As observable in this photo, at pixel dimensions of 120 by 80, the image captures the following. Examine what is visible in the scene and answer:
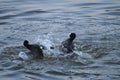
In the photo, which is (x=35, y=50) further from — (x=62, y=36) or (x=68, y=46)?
(x=62, y=36)

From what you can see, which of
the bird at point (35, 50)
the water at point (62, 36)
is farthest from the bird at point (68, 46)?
the bird at point (35, 50)

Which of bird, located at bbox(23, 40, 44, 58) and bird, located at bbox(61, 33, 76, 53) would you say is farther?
bird, located at bbox(61, 33, 76, 53)

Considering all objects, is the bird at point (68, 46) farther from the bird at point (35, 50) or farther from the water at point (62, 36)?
the bird at point (35, 50)

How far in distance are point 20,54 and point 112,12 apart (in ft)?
21.4

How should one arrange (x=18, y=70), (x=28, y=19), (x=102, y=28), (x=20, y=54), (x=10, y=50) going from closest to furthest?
(x=18, y=70)
(x=20, y=54)
(x=10, y=50)
(x=102, y=28)
(x=28, y=19)

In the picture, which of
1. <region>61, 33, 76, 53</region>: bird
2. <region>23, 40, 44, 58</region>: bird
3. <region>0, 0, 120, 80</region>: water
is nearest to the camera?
<region>0, 0, 120, 80</region>: water

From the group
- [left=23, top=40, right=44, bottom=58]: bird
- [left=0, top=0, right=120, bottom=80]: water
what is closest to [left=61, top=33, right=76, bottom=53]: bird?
[left=0, top=0, right=120, bottom=80]: water

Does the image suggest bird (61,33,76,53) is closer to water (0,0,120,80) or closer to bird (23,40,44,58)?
water (0,0,120,80)

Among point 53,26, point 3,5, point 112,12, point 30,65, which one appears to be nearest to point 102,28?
point 53,26

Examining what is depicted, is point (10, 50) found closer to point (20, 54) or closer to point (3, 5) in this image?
point (20, 54)

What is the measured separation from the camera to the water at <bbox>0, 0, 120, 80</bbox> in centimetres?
923

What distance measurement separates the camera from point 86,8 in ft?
55.9

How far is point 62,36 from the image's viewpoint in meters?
12.5

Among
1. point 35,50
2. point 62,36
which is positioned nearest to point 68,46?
point 35,50
